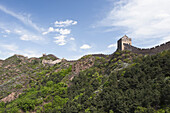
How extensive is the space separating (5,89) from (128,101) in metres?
41.2

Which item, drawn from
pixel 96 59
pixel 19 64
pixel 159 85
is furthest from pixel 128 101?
pixel 19 64

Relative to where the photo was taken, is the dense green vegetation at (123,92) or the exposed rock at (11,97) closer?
the dense green vegetation at (123,92)

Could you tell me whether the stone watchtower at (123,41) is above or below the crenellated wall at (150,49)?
above

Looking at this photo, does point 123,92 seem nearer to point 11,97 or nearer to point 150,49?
point 150,49

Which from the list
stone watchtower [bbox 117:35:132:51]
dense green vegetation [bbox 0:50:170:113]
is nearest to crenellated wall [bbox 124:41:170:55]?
stone watchtower [bbox 117:35:132:51]

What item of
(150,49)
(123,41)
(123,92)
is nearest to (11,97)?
(123,92)

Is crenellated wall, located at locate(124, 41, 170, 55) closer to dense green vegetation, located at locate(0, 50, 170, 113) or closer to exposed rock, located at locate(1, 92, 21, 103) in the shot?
dense green vegetation, located at locate(0, 50, 170, 113)

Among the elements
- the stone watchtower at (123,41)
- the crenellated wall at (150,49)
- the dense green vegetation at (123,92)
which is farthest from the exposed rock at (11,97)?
the crenellated wall at (150,49)

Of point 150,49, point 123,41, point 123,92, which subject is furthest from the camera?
point 123,41

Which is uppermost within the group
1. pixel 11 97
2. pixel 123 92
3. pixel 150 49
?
pixel 150 49

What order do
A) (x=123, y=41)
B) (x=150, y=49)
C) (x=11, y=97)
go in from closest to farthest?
(x=150, y=49) < (x=123, y=41) < (x=11, y=97)

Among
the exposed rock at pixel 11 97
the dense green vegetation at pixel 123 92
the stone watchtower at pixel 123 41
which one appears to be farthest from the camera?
the exposed rock at pixel 11 97

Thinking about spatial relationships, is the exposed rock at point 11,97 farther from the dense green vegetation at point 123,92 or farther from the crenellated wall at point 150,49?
the crenellated wall at point 150,49

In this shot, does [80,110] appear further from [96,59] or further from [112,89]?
[96,59]
